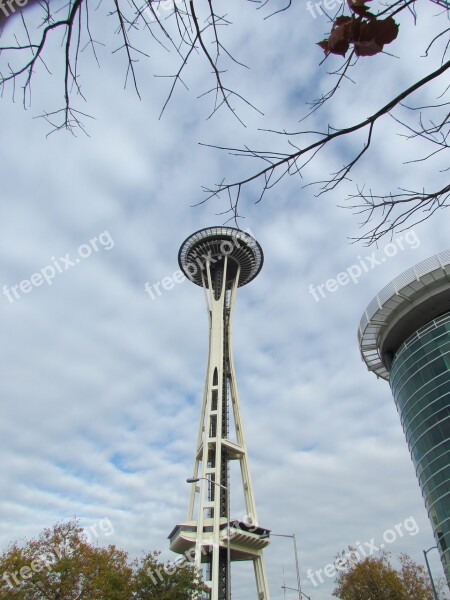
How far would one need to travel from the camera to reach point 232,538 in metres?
40.5

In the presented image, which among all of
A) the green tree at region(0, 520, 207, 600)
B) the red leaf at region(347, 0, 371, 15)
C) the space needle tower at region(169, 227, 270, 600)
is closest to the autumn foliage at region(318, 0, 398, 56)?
the red leaf at region(347, 0, 371, 15)

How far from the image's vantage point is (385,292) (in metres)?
41.6

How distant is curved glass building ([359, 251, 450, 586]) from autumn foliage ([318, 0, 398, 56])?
121 feet

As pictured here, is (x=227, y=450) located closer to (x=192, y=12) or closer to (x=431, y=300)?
(x=431, y=300)

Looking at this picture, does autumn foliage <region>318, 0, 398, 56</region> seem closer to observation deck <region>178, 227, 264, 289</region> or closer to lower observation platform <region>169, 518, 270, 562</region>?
lower observation platform <region>169, 518, 270, 562</region>

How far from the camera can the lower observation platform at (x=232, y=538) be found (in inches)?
1580

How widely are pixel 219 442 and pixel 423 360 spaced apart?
19858 millimetres

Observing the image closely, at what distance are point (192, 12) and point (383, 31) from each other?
38.0 inches

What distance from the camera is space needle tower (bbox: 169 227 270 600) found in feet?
131

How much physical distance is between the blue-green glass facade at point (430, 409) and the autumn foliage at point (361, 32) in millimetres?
36846

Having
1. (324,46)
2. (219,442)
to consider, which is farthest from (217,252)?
(324,46)

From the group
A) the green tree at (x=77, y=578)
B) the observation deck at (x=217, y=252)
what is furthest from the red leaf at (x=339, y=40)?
the observation deck at (x=217, y=252)

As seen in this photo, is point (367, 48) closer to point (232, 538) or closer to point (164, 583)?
point (164, 583)

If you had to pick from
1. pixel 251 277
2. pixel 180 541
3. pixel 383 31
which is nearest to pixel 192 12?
pixel 383 31
